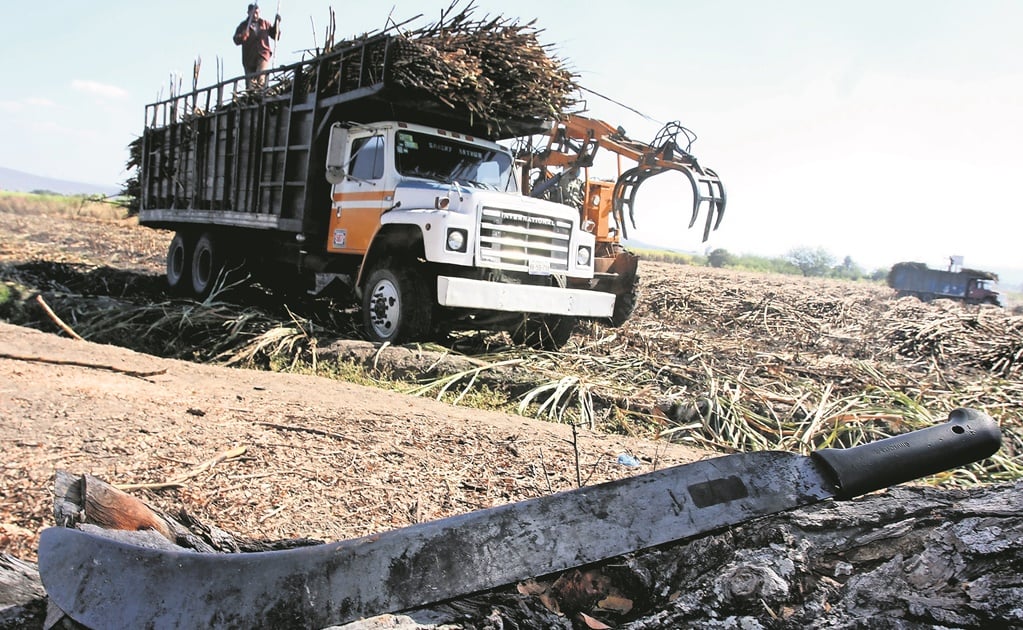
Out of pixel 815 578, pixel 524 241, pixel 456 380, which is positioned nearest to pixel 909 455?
pixel 815 578

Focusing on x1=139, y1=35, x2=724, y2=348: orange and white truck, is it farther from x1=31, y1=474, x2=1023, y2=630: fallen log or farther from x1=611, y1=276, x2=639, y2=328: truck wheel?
x1=31, y1=474, x2=1023, y2=630: fallen log

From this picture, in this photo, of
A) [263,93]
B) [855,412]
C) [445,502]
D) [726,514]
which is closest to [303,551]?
[726,514]

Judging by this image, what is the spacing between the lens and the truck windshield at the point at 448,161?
7.57 metres

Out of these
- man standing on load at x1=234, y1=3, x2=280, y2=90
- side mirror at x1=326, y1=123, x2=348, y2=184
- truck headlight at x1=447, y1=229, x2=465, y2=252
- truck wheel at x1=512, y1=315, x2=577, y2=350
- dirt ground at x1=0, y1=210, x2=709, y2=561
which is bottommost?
dirt ground at x1=0, y1=210, x2=709, y2=561

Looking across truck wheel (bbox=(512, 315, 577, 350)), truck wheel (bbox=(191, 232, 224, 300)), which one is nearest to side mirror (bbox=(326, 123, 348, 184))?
truck wheel (bbox=(512, 315, 577, 350))

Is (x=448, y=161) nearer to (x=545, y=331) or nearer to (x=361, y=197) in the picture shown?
(x=361, y=197)

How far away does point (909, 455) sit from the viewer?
1501 mm

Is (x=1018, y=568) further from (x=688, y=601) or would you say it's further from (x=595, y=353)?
(x=595, y=353)

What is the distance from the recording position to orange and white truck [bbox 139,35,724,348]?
703 centimetres

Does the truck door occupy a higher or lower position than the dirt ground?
higher

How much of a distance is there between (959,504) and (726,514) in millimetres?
485

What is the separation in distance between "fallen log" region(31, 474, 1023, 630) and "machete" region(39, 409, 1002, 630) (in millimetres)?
56

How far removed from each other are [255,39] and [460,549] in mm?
11845

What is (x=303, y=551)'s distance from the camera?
54.2 inches
